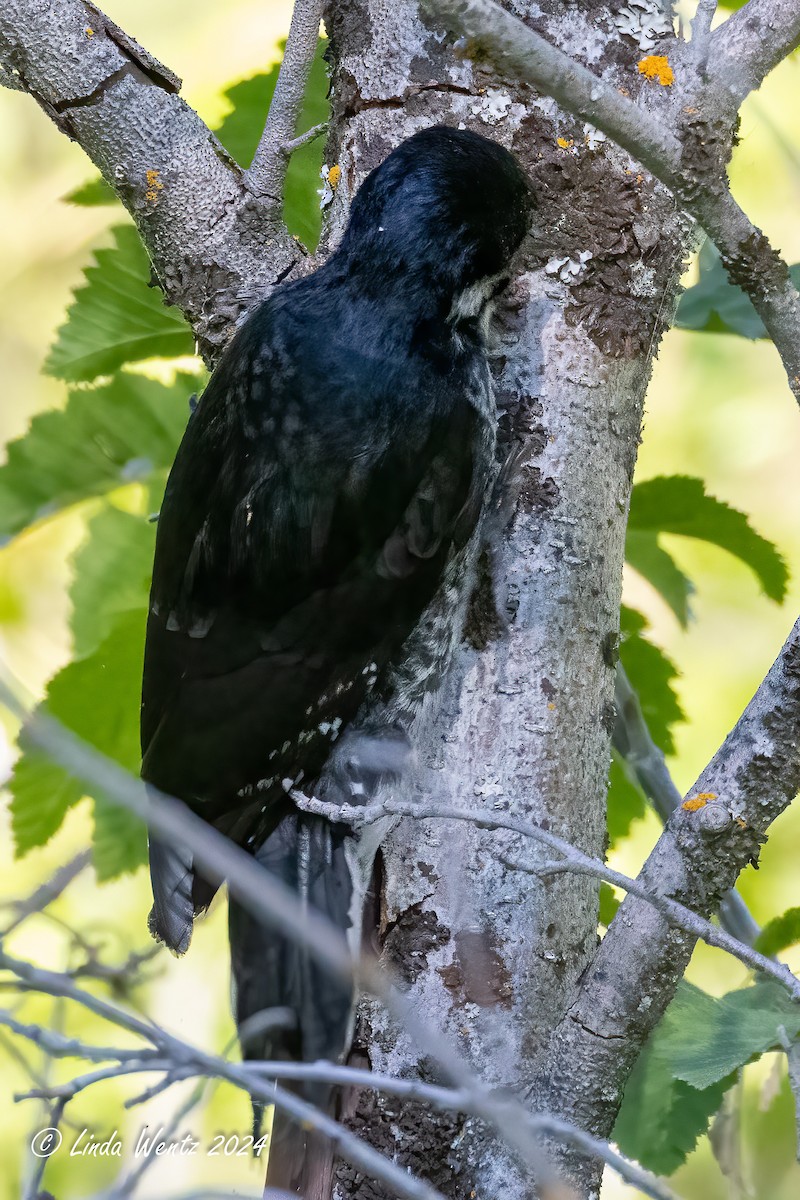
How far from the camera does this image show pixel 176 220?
1.63m

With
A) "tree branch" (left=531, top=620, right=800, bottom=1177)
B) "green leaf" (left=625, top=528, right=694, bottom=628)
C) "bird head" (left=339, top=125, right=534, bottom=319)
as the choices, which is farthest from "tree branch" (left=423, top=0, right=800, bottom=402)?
Answer: "green leaf" (left=625, top=528, right=694, bottom=628)

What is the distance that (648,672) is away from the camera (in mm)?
1812

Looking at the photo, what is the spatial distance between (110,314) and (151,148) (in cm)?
31

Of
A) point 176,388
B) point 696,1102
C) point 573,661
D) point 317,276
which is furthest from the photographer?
point 176,388

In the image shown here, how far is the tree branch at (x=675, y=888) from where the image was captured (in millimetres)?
1169

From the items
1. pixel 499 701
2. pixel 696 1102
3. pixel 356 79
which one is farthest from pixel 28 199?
pixel 696 1102

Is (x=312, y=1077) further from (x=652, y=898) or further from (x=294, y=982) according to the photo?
(x=294, y=982)

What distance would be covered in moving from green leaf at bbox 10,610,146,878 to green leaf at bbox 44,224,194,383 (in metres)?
0.41

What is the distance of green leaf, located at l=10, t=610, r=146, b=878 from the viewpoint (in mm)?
1702

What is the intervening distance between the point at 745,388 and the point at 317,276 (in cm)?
233

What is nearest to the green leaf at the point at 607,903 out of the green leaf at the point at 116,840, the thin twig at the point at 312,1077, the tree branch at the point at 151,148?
the green leaf at the point at 116,840

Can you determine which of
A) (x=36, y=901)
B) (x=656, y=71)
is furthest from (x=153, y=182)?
(x=36, y=901)

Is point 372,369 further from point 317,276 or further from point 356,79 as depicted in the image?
point 356,79

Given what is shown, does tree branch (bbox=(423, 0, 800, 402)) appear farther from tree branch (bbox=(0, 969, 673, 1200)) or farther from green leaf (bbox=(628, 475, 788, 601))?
tree branch (bbox=(0, 969, 673, 1200))
